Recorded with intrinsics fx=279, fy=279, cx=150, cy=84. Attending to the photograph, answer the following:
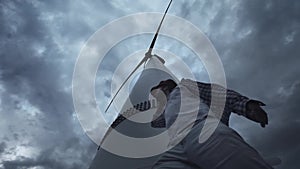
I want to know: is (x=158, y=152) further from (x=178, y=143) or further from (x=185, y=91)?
(x=178, y=143)

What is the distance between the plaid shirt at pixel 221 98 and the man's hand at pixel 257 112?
5cm

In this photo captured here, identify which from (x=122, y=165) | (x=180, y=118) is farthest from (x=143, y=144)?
(x=180, y=118)

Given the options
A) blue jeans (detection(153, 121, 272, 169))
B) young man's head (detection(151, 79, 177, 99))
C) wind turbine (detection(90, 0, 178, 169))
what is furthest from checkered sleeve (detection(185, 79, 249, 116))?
wind turbine (detection(90, 0, 178, 169))

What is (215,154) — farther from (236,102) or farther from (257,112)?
(236,102)

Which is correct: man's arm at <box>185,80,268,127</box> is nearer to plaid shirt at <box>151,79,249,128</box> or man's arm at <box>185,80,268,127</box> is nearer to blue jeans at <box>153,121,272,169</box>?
plaid shirt at <box>151,79,249,128</box>

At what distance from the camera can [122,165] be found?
5.77 meters

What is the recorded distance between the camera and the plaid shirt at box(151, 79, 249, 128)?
9.39ft

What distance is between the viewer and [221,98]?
119 inches

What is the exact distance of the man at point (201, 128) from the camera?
188 cm

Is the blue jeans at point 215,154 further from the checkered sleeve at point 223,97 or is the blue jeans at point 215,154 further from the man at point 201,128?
the checkered sleeve at point 223,97

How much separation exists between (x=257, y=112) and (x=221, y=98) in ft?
1.45

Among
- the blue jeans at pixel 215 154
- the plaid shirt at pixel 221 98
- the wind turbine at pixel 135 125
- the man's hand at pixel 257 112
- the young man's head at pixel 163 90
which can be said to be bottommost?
the blue jeans at pixel 215 154

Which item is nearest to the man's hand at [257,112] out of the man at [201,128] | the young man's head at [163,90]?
the man at [201,128]

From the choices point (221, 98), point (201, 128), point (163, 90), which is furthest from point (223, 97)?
point (201, 128)
